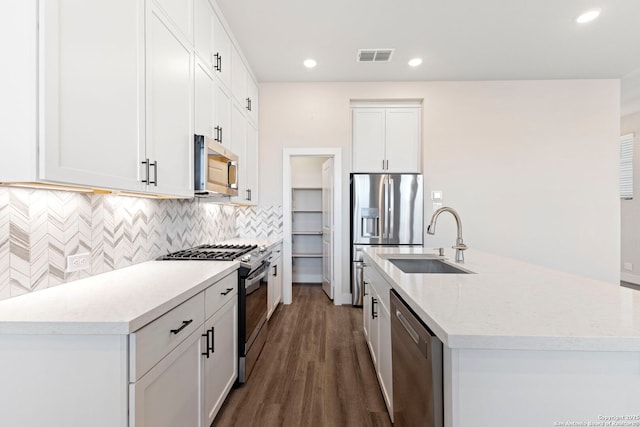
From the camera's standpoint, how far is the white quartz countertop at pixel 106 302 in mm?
932

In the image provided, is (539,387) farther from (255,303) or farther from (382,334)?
(255,303)

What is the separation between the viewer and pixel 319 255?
16.9 feet

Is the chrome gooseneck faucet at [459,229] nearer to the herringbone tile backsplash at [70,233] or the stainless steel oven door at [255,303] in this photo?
the stainless steel oven door at [255,303]

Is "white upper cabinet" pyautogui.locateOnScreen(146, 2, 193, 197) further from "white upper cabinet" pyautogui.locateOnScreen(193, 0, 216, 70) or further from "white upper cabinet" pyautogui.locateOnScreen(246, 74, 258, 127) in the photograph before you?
"white upper cabinet" pyautogui.locateOnScreen(246, 74, 258, 127)

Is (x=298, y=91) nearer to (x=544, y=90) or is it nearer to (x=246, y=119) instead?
(x=246, y=119)

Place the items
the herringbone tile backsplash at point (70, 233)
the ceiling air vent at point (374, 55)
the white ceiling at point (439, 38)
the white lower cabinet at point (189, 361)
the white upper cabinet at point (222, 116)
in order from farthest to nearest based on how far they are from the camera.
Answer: the ceiling air vent at point (374, 55) < the white ceiling at point (439, 38) < the white upper cabinet at point (222, 116) < the herringbone tile backsplash at point (70, 233) < the white lower cabinet at point (189, 361)

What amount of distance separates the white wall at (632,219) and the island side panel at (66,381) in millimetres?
7647

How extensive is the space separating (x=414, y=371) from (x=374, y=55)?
11.1 ft

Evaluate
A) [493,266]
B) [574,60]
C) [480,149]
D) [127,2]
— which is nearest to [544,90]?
[574,60]

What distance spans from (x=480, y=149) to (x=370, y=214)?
1795mm

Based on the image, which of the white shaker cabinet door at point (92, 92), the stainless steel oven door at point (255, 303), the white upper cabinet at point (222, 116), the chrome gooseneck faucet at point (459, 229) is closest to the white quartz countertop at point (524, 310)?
the chrome gooseneck faucet at point (459, 229)

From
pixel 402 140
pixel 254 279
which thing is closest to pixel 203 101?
pixel 254 279

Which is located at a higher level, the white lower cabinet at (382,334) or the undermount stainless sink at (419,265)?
the undermount stainless sink at (419,265)

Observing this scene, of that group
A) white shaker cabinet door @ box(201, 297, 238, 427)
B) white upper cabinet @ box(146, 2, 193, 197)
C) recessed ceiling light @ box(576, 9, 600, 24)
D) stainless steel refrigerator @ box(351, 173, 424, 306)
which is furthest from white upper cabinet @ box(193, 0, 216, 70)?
recessed ceiling light @ box(576, 9, 600, 24)
